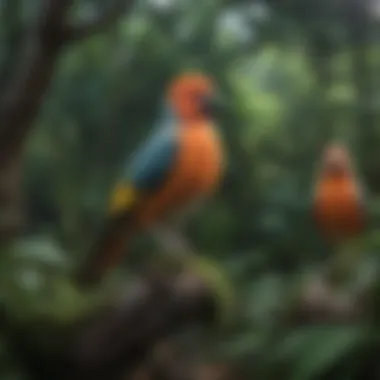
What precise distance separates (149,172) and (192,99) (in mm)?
125

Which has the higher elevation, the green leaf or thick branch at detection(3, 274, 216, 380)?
thick branch at detection(3, 274, 216, 380)

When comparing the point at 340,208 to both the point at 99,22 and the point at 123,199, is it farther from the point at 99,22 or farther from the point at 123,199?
the point at 99,22

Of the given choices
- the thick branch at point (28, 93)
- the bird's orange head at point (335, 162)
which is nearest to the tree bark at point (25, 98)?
the thick branch at point (28, 93)

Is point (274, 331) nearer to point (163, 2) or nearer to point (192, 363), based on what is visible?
point (192, 363)

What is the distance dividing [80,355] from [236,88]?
1.59 feet

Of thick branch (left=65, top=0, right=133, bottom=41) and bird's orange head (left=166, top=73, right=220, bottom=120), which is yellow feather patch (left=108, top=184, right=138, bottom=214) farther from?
thick branch (left=65, top=0, right=133, bottom=41)

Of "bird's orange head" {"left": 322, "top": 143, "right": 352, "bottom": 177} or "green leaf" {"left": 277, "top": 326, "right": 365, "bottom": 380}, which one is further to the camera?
"bird's orange head" {"left": 322, "top": 143, "right": 352, "bottom": 177}

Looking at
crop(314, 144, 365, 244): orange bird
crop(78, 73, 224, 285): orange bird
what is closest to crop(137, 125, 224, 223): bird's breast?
crop(78, 73, 224, 285): orange bird

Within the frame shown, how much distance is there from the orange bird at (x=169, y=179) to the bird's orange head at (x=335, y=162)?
0.49ft

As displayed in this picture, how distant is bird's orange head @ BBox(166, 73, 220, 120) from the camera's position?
1193mm

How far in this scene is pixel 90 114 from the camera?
1.35m

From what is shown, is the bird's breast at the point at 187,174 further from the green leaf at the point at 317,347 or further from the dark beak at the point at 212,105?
the green leaf at the point at 317,347

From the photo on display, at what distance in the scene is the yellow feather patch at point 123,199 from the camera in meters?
1.15

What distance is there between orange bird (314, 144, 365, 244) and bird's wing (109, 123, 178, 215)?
21cm
